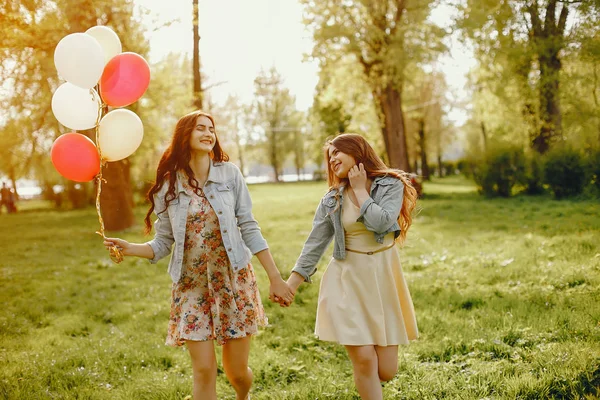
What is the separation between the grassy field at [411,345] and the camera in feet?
13.4

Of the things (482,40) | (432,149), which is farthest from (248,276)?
(432,149)

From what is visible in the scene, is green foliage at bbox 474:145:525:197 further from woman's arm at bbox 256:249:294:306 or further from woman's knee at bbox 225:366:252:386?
woman's knee at bbox 225:366:252:386

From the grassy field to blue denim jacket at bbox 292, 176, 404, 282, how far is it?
1.22 meters

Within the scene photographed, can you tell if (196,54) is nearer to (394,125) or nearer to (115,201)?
(115,201)

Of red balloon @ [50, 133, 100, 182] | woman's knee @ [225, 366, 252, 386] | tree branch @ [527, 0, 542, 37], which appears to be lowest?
woman's knee @ [225, 366, 252, 386]

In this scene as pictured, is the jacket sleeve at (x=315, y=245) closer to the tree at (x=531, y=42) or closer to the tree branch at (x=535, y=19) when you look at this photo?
the tree at (x=531, y=42)

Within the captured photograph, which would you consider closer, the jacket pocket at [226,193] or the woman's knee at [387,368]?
the woman's knee at [387,368]

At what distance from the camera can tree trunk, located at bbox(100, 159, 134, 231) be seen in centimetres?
1482

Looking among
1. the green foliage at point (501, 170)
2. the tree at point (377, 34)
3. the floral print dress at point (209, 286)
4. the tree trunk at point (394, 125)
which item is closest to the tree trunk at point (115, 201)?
the tree at point (377, 34)

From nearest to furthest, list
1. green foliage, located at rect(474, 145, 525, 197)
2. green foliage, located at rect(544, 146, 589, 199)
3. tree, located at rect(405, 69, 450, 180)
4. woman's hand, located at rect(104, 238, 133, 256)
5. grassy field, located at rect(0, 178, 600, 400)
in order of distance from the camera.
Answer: woman's hand, located at rect(104, 238, 133, 256), grassy field, located at rect(0, 178, 600, 400), green foliage, located at rect(544, 146, 589, 199), green foliage, located at rect(474, 145, 525, 197), tree, located at rect(405, 69, 450, 180)

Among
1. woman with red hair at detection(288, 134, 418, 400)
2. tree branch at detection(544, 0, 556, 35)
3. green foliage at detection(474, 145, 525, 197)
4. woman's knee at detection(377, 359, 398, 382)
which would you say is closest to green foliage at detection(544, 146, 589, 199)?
green foliage at detection(474, 145, 525, 197)

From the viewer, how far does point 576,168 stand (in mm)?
16594

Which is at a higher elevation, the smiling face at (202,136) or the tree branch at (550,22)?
the tree branch at (550,22)

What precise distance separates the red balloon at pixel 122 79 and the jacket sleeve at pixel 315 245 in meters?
1.63
